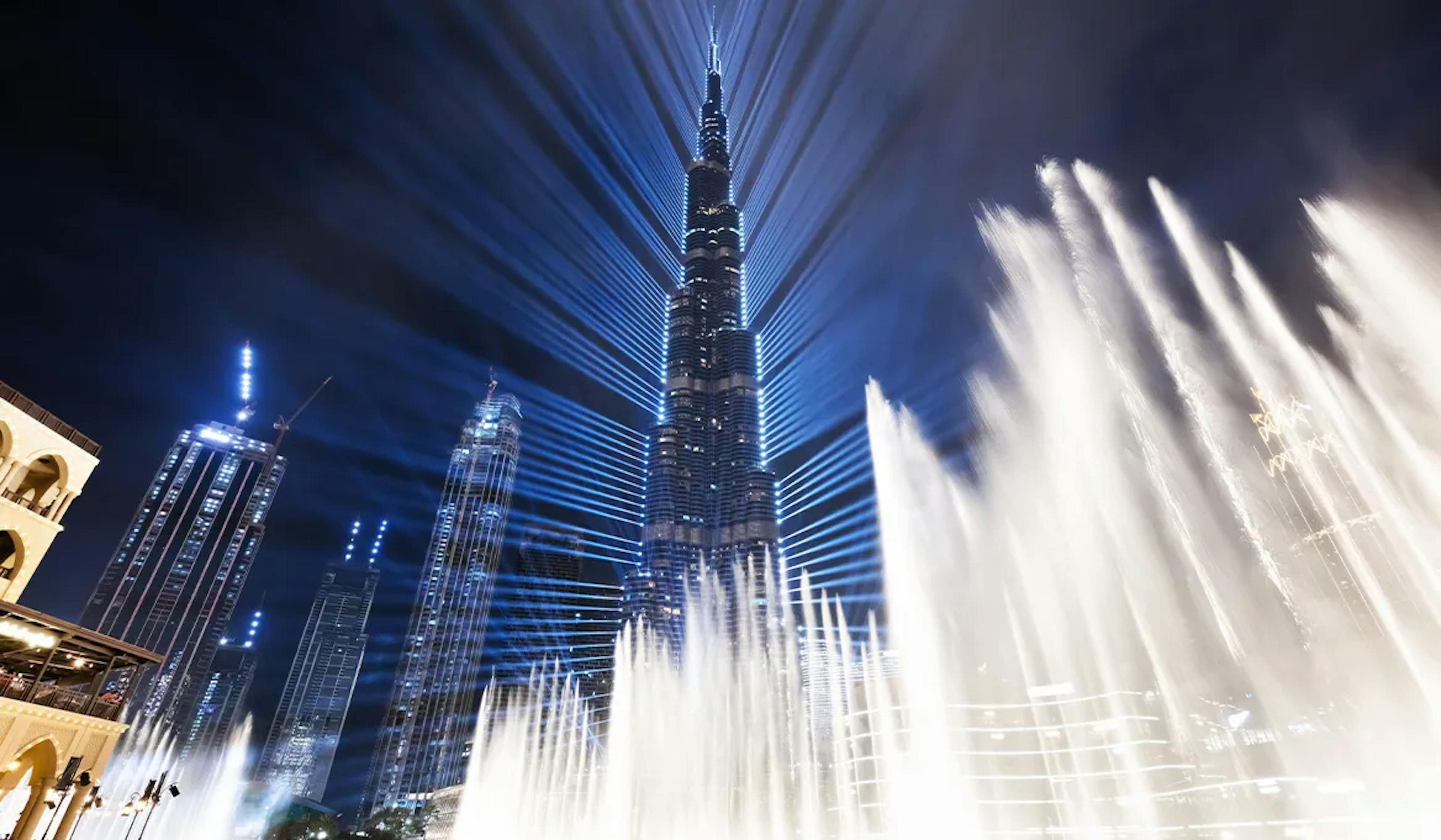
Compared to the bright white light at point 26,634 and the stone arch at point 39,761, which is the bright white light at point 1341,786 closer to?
the stone arch at point 39,761

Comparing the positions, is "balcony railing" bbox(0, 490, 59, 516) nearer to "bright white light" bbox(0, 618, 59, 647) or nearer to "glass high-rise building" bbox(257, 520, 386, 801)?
"bright white light" bbox(0, 618, 59, 647)

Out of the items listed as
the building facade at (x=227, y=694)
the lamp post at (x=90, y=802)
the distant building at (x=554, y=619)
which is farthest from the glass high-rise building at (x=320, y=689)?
the lamp post at (x=90, y=802)

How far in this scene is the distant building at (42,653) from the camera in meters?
19.6

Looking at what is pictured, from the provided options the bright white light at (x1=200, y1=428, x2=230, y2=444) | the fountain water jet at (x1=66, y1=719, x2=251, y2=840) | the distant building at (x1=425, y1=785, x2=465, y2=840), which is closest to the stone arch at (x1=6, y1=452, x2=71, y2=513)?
the fountain water jet at (x1=66, y1=719, x2=251, y2=840)

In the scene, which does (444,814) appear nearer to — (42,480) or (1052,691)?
(1052,691)

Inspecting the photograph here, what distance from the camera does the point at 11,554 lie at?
21.8 meters

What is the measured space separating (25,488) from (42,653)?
5.73 meters

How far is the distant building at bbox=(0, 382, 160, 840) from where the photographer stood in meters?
19.6

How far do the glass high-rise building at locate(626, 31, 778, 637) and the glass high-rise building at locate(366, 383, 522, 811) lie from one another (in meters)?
30.1

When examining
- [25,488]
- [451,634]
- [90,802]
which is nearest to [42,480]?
[25,488]

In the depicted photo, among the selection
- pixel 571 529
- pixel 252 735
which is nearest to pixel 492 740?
pixel 571 529

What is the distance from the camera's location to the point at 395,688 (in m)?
120

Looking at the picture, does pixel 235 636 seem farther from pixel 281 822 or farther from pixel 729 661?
pixel 729 661

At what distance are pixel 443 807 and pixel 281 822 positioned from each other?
84.1ft
